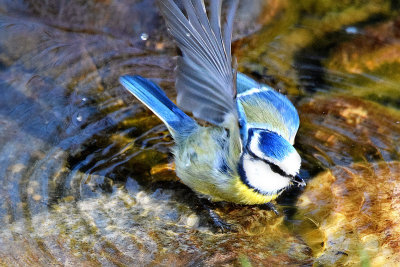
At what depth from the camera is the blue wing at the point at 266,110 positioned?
237 cm

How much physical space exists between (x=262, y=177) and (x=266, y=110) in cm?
40

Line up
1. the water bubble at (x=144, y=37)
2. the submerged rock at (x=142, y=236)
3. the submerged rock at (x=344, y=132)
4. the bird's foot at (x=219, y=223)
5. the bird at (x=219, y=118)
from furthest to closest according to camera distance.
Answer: the water bubble at (x=144, y=37) → the submerged rock at (x=344, y=132) → the bird's foot at (x=219, y=223) → the submerged rock at (x=142, y=236) → the bird at (x=219, y=118)

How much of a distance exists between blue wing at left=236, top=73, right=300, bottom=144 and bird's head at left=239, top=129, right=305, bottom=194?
0.40 ft

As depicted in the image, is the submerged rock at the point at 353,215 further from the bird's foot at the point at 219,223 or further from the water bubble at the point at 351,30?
the water bubble at the point at 351,30

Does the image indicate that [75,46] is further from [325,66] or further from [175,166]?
[325,66]

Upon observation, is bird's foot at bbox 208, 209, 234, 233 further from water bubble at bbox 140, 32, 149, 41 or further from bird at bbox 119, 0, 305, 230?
water bubble at bbox 140, 32, 149, 41

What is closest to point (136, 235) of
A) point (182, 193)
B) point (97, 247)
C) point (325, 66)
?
point (97, 247)

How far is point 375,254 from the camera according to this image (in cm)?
223

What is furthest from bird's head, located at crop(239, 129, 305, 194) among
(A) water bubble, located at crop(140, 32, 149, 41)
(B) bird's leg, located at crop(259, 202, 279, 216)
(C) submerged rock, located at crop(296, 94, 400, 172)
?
(A) water bubble, located at crop(140, 32, 149, 41)

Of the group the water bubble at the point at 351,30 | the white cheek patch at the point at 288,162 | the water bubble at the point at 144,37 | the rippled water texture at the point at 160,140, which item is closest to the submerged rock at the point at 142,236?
the rippled water texture at the point at 160,140

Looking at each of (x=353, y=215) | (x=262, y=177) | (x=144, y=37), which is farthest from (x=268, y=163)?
(x=144, y=37)

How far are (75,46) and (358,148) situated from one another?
5.44 ft

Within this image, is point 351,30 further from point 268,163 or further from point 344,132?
point 268,163

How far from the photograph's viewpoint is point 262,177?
7.19ft
